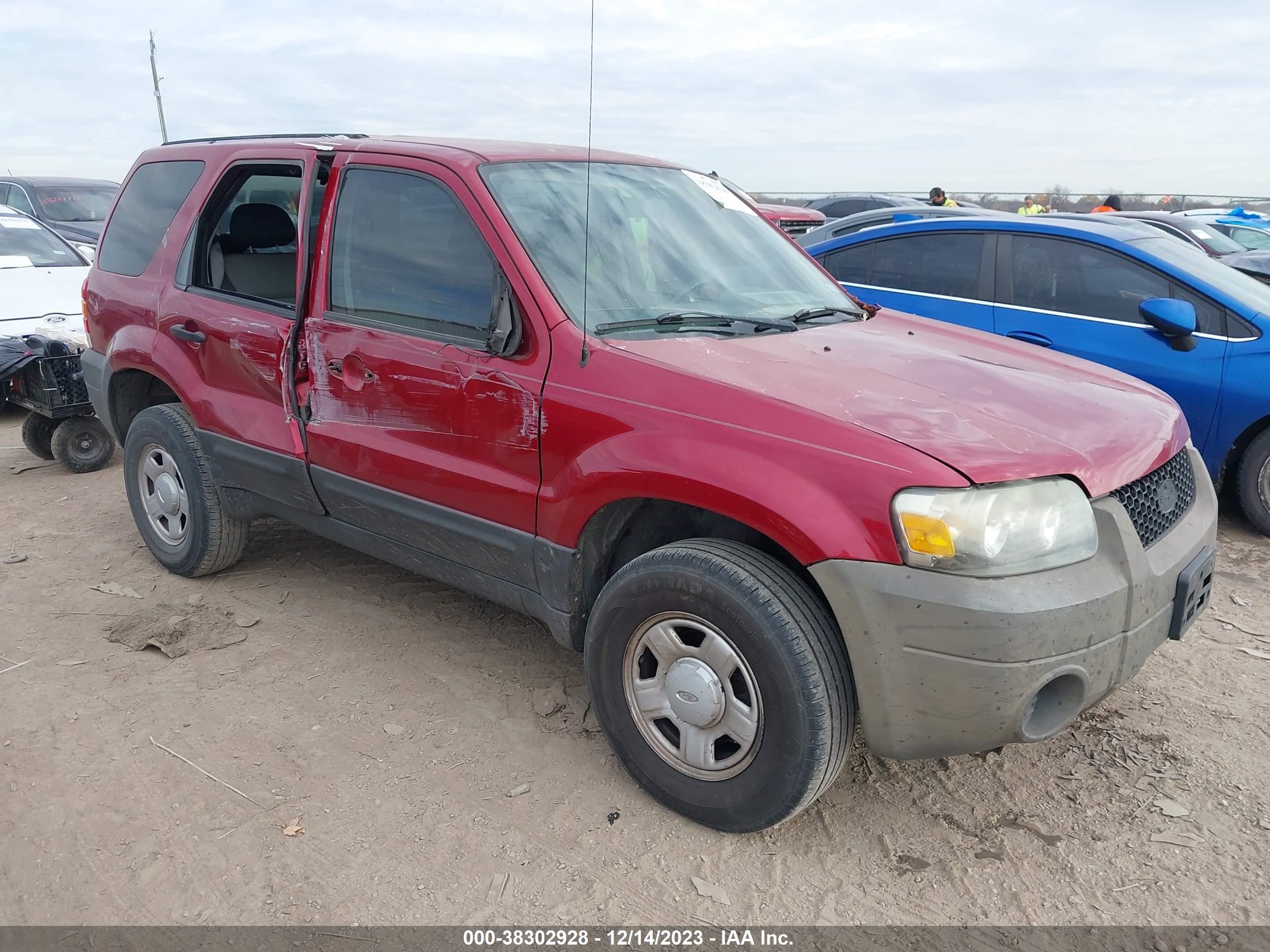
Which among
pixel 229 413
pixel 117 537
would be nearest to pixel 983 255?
pixel 229 413

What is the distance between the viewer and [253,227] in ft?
13.6

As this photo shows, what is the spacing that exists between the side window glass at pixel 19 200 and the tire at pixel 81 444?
28.2ft

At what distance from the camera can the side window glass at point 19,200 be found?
13.1m

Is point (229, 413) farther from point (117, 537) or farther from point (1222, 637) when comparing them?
point (1222, 637)

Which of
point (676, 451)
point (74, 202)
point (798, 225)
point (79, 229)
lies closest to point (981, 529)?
point (676, 451)

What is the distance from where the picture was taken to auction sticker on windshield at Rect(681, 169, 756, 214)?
385 centimetres

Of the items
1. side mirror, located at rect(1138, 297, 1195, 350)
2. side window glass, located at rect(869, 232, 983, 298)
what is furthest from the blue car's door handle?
side mirror, located at rect(1138, 297, 1195, 350)

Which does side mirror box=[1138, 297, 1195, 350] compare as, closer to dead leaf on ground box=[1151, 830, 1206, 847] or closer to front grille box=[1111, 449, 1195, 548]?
front grille box=[1111, 449, 1195, 548]

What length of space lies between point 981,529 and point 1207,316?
3.55m

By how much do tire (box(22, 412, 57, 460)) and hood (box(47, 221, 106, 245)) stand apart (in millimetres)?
7150

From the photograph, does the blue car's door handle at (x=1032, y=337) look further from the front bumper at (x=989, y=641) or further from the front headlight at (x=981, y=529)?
the front headlight at (x=981, y=529)

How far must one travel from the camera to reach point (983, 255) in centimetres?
564

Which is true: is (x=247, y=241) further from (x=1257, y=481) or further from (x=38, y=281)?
(x=1257, y=481)

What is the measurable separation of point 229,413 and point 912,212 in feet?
27.6
